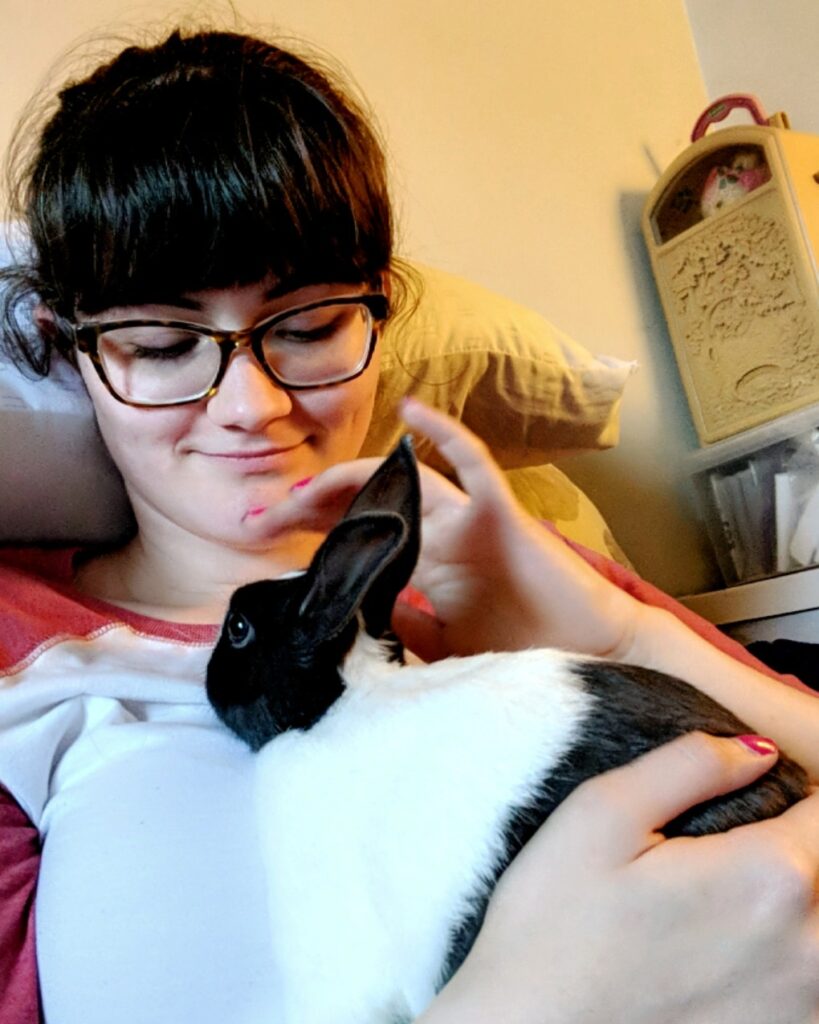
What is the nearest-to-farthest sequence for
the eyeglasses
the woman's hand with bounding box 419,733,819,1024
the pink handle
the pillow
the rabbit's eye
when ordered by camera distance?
1. the woman's hand with bounding box 419,733,819,1024
2. the rabbit's eye
3. the eyeglasses
4. the pillow
5. the pink handle

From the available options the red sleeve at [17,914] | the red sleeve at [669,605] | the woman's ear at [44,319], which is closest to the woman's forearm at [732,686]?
the red sleeve at [669,605]

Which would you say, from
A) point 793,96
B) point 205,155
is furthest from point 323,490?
point 793,96

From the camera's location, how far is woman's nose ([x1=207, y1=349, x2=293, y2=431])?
2.59 ft

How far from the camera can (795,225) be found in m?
1.67

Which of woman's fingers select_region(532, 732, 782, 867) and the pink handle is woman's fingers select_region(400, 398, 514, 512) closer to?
woman's fingers select_region(532, 732, 782, 867)

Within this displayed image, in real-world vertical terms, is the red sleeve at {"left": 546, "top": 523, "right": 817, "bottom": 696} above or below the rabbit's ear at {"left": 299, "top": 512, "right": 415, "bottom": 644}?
below

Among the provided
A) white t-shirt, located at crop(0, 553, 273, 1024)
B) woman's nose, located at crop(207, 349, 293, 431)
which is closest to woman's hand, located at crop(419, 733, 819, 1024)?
white t-shirt, located at crop(0, 553, 273, 1024)

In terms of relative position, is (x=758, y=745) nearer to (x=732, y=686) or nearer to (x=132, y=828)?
(x=732, y=686)

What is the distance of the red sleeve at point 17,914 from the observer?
2.03 ft

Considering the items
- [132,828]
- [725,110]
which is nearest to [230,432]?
[132,828]

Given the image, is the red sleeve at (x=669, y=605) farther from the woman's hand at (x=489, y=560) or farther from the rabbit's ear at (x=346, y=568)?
the rabbit's ear at (x=346, y=568)

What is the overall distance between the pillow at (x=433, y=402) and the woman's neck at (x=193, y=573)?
8cm

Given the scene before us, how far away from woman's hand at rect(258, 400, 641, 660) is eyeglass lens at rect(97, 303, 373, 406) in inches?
4.7

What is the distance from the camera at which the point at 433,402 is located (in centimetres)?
116
